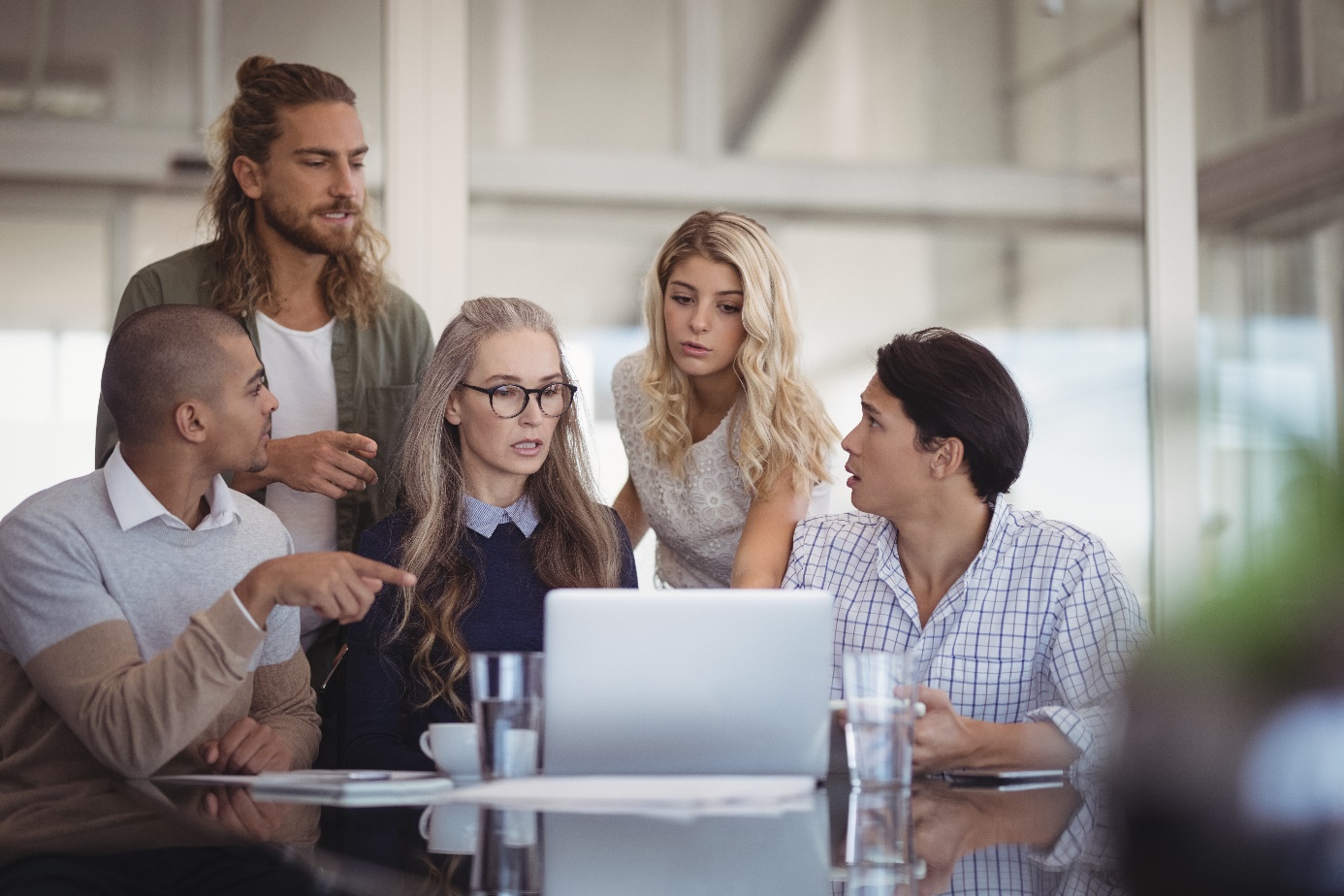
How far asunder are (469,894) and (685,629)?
53cm

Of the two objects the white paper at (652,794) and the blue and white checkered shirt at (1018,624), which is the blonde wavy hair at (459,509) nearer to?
the blue and white checkered shirt at (1018,624)

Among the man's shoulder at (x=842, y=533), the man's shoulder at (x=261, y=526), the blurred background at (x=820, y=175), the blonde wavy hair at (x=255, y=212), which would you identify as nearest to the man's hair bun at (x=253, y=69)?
the blonde wavy hair at (x=255, y=212)

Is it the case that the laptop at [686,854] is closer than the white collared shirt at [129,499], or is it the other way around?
the laptop at [686,854]

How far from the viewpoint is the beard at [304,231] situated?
8.88 feet

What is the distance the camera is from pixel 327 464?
2.29 meters

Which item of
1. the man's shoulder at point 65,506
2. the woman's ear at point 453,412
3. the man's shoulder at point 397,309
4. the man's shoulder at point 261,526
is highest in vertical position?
the man's shoulder at point 397,309

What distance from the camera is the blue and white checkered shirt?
1.98m

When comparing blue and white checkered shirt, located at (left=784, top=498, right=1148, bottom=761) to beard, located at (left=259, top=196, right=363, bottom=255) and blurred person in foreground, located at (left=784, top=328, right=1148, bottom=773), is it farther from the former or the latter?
beard, located at (left=259, top=196, right=363, bottom=255)

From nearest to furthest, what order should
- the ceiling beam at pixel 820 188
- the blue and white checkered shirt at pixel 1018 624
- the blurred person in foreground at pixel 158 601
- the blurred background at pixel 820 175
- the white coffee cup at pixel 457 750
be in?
the white coffee cup at pixel 457 750
the blurred person in foreground at pixel 158 601
the blue and white checkered shirt at pixel 1018 624
the blurred background at pixel 820 175
the ceiling beam at pixel 820 188

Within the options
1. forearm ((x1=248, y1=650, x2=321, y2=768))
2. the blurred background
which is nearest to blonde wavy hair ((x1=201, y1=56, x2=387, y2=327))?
the blurred background

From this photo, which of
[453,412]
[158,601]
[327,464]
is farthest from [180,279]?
[158,601]

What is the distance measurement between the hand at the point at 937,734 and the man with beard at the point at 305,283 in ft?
4.43

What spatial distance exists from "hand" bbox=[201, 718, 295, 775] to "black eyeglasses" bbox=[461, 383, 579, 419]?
26.5 inches

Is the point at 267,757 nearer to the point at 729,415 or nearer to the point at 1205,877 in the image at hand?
the point at 729,415
